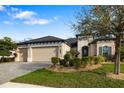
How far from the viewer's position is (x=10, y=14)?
2236 centimetres

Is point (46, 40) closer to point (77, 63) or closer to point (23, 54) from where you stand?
point (23, 54)

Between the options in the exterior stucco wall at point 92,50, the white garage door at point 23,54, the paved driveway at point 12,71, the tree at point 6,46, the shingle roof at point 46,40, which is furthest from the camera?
the tree at point 6,46

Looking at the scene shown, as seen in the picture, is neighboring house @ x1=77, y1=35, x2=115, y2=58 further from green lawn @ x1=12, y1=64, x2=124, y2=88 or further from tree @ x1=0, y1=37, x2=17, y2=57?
green lawn @ x1=12, y1=64, x2=124, y2=88

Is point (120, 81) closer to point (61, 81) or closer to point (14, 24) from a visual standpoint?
point (61, 81)

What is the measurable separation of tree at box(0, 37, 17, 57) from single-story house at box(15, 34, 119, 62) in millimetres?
779

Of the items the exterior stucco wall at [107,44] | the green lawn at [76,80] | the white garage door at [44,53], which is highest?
the exterior stucco wall at [107,44]

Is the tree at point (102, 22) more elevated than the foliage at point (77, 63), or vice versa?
the tree at point (102, 22)

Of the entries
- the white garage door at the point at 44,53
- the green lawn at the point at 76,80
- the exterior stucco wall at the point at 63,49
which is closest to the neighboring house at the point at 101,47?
the exterior stucco wall at the point at 63,49

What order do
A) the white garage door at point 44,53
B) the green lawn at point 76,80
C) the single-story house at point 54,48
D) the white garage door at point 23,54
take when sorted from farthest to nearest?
the white garage door at point 23,54 → the white garage door at point 44,53 → the single-story house at point 54,48 → the green lawn at point 76,80

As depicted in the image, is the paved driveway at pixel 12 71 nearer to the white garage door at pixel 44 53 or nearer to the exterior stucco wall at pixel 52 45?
the white garage door at pixel 44 53

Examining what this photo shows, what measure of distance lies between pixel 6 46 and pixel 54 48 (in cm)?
616

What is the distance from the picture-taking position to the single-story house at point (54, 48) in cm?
2377
